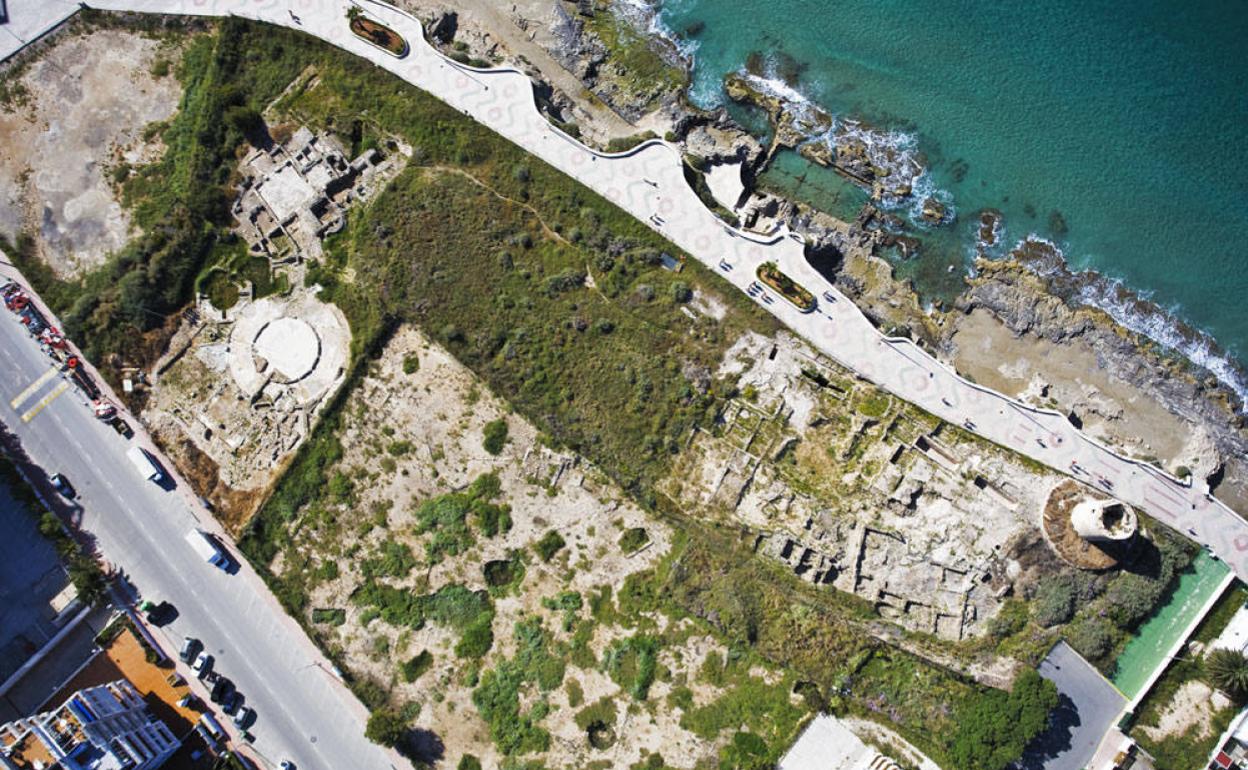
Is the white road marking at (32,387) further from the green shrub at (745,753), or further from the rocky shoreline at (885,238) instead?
the green shrub at (745,753)

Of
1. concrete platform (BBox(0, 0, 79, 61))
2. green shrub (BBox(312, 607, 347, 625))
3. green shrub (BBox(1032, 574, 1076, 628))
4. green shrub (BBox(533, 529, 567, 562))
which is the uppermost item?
concrete platform (BBox(0, 0, 79, 61))

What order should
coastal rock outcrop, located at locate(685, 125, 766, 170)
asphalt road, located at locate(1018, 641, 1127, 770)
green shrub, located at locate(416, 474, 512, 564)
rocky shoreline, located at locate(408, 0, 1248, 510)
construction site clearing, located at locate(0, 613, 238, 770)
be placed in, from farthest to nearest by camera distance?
coastal rock outcrop, located at locate(685, 125, 766, 170)
rocky shoreline, located at locate(408, 0, 1248, 510)
green shrub, located at locate(416, 474, 512, 564)
asphalt road, located at locate(1018, 641, 1127, 770)
construction site clearing, located at locate(0, 613, 238, 770)

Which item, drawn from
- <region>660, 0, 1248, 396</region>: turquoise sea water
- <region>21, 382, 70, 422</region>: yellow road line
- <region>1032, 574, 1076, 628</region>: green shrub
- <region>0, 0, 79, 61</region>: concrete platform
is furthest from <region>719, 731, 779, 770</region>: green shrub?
<region>0, 0, 79, 61</region>: concrete platform

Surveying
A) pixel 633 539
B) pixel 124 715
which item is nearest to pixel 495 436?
pixel 633 539

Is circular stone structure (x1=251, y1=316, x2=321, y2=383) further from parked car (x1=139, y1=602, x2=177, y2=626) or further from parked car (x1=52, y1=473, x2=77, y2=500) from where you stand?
parked car (x1=139, y1=602, x2=177, y2=626)

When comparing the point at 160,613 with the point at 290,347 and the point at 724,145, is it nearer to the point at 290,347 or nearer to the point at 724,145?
the point at 290,347

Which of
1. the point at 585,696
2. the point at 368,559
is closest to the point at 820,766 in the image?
the point at 585,696
